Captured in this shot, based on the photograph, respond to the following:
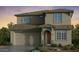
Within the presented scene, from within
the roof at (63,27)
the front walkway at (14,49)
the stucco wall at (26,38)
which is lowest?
the front walkway at (14,49)

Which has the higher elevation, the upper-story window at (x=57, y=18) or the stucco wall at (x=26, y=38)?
the upper-story window at (x=57, y=18)

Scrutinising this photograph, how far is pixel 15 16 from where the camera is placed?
5637 millimetres

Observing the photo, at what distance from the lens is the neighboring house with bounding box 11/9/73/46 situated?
221 inches

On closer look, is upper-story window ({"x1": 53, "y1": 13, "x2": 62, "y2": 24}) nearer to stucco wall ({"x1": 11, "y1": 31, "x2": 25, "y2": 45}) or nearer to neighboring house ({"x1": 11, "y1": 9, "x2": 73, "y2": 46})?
neighboring house ({"x1": 11, "y1": 9, "x2": 73, "y2": 46})

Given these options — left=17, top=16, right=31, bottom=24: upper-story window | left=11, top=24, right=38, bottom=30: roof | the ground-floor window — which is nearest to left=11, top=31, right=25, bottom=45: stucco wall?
left=11, top=24, right=38, bottom=30: roof

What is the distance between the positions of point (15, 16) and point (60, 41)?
1043 millimetres

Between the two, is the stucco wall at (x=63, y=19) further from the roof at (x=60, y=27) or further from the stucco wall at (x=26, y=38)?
the stucco wall at (x=26, y=38)

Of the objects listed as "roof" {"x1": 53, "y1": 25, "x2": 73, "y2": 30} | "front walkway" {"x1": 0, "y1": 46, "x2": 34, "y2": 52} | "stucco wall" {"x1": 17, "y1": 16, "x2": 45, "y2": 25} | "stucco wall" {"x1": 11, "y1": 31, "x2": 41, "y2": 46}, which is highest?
"stucco wall" {"x1": 17, "y1": 16, "x2": 45, "y2": 25}

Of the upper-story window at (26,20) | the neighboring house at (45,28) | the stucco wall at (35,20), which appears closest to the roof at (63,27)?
the neighboring house at (45,28)

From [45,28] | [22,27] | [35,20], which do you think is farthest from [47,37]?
[22,27]

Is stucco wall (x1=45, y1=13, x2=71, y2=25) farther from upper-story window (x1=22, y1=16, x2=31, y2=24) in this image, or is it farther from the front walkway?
the front walkway

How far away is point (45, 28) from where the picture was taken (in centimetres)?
561

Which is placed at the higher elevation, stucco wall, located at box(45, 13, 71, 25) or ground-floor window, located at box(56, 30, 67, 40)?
stucco wall, located at box(45, 13, 71, 25)

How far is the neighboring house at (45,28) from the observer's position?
562 cm
